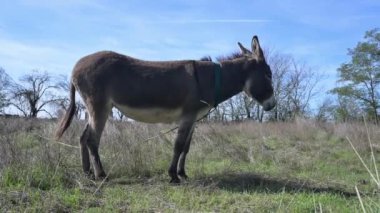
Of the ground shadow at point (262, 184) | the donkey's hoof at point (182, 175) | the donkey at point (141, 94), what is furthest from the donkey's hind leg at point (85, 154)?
the ground shadow at point (262, 184)

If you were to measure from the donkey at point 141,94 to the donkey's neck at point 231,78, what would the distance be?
0.19 metres

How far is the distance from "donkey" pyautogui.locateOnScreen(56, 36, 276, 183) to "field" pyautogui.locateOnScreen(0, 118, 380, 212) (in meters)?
0.43

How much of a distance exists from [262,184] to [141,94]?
2.23m

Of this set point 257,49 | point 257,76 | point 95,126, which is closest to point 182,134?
point 95,126

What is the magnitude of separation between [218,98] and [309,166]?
324cm

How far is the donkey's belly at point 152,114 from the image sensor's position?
23.5 ft

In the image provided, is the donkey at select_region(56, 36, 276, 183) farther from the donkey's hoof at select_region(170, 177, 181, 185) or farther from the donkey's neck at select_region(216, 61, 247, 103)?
the donkey's neck at select_region(216, 61, 247, 103)

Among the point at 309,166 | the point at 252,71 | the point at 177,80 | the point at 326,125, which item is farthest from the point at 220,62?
the point at 326,125

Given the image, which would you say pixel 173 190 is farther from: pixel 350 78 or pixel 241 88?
pixel 350 78

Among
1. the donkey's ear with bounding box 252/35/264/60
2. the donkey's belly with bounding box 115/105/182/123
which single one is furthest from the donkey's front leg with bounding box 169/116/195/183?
the donkey's ear with bounding box 252/35/264/60

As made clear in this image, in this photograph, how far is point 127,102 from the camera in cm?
709

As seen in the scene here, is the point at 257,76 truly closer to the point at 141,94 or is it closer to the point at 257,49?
the point at 257,49

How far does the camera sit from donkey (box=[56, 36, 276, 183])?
707 centimetres

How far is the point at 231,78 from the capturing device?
25.8 ft
